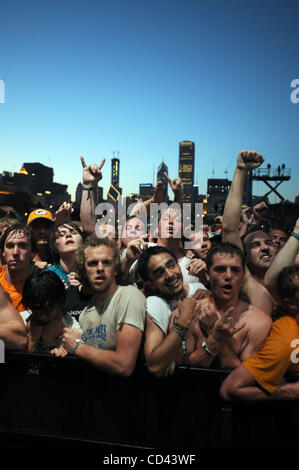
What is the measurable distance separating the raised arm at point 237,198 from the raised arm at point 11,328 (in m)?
1.88

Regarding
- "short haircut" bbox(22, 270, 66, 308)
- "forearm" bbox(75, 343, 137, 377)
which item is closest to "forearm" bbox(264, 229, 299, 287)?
"forearm" bbox(75, 343, 137, 377)

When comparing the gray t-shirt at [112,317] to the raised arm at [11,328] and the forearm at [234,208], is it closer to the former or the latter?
the raised arm at [11,328]

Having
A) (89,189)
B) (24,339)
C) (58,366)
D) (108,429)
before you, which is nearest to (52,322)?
(24,339)

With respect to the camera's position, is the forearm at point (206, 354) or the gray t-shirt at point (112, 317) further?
the gray t-shirt at point (112, 317)

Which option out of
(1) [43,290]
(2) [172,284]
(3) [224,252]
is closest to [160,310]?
(2) [172,284]

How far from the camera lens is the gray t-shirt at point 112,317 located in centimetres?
242

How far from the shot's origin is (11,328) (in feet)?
8.38

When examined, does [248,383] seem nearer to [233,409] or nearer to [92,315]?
[233,409]

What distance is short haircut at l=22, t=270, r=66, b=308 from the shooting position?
275 cm

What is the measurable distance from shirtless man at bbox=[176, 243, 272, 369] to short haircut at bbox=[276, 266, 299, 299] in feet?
0.71

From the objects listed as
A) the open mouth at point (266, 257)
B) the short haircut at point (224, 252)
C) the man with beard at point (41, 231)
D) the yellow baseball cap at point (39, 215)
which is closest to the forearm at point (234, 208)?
the short haircut at point (224, 252)
